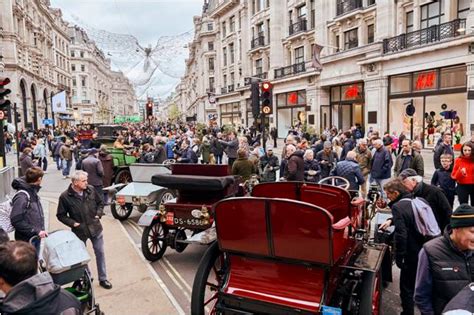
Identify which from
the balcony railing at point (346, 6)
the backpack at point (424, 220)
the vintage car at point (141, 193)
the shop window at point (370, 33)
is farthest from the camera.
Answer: the balcony railing at point (346, 6)

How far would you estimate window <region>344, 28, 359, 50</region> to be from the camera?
29609 mm

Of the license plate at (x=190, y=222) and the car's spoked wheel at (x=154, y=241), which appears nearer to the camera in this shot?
the license plate at (x=190, y=222)

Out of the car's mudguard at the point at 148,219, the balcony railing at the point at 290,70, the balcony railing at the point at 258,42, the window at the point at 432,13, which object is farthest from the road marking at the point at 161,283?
the balcony railing at the point at 258,42

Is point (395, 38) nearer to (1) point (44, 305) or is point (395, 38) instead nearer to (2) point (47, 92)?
(1) point (44, 305)

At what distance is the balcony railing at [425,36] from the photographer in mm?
20594

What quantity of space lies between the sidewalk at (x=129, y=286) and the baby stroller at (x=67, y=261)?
895 mm

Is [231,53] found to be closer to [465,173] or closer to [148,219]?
[465,173]

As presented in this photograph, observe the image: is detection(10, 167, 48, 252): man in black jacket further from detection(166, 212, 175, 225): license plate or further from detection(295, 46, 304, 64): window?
detection(295, 46, 304, 64): window

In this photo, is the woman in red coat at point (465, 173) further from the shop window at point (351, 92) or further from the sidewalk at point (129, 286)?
the shop window at point (351, 92)

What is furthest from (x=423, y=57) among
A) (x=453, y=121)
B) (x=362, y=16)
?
(x=362, y=16)

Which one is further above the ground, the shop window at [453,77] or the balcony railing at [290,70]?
the balcony railing at [290,70]

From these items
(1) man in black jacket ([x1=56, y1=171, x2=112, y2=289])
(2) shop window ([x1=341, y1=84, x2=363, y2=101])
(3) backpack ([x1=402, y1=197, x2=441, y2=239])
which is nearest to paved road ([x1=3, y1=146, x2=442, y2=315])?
(1) man in black jacket ([x1=56, y1=171, x2=112, y2=289])

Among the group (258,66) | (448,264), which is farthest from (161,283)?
(258,66)

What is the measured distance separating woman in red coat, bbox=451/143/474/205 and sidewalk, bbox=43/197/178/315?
20.4ft
